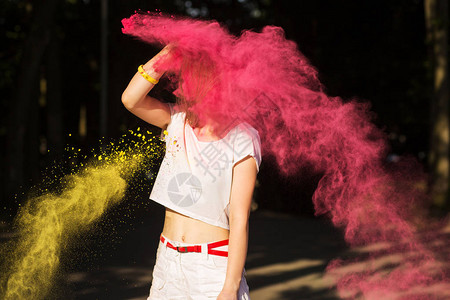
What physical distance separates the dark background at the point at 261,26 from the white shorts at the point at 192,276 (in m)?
9.63

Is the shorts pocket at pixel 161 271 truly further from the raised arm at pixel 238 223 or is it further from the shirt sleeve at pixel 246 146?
the shirt sleeve at pixel 246 146

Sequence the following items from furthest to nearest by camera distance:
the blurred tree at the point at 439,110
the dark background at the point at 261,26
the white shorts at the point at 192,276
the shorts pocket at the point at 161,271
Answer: the blurred tree at the point at 439,110
the dark background at the point at 261,26
the shorts pocket at the point at 161,271
the white shorts at the point at 192,276

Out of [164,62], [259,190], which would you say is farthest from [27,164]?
[164,62]

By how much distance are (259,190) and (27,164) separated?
8227 mm

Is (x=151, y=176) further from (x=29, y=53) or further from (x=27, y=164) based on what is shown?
(x=27, y=164)

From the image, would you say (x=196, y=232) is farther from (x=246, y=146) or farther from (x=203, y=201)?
(x=246, y=146)

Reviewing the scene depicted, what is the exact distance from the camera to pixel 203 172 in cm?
286

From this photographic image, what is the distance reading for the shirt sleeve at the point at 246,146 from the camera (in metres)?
2.78

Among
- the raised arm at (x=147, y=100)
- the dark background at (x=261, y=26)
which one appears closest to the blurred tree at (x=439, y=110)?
the dark background at (x=261, y=26)

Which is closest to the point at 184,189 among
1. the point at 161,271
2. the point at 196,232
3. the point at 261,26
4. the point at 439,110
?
the point at 196,232

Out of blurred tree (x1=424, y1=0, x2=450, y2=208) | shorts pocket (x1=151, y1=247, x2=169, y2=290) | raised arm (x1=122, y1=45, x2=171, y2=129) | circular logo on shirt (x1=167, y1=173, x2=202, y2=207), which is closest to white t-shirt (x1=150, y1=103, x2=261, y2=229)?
circular logo on shirt (x1=167, y1=173, x2=202, y2=207)

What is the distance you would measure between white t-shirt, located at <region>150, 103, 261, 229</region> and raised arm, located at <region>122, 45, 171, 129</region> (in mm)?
157

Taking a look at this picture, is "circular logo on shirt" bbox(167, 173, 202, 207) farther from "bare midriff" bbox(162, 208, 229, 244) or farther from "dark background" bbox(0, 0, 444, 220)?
"dark background" bbox(0, 0, 444, 220)

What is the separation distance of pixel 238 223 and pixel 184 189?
32 cm
